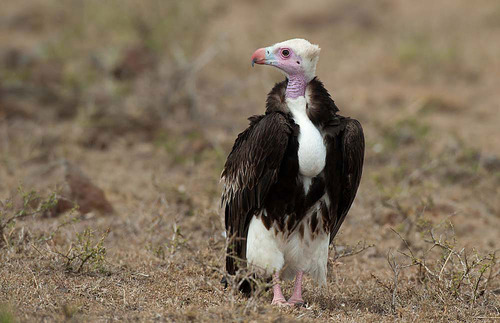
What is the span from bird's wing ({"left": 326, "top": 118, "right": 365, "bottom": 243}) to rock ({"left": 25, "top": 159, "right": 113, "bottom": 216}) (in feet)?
9.44

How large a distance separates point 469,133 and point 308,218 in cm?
599

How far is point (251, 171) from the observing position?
4.61m

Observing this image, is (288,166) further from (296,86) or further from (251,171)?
(296,86)

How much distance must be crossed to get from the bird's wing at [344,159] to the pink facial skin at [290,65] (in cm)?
34

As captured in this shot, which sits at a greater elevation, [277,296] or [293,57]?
[293,57]

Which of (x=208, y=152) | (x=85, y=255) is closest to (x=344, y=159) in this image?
(x=85, y=255)

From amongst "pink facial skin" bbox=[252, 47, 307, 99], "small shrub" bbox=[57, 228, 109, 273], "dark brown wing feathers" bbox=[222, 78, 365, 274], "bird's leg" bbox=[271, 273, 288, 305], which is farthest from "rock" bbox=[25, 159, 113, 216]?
"pink facial skin" bbox=[252, 47, 307, 99]

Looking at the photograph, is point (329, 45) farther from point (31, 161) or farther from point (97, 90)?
point (31, 161)

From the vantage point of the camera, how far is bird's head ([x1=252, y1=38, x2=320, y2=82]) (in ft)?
15.7

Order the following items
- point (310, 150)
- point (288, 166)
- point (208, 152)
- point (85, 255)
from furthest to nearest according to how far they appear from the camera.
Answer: point (208, 152) → point (85, 255) → point (288, 166) → point (310, 150)

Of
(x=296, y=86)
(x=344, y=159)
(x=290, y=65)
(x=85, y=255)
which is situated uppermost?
(x=290, y=65)

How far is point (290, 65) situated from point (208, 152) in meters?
3.87

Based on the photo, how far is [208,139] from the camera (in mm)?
9070

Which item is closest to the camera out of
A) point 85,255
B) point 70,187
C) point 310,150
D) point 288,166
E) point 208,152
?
point 310,150
